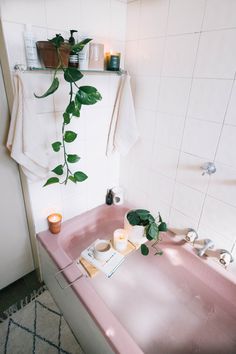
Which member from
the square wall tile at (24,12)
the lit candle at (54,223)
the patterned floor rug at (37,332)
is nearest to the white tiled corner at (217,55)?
the square wall tile at (24,12)

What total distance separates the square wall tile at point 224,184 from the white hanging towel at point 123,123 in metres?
0.64

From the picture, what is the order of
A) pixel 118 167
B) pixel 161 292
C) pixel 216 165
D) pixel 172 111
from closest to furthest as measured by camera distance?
Result: pixel 216 165, pixel 172 111, pixel 161 292, pixel 118 167

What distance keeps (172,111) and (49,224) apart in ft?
3.79

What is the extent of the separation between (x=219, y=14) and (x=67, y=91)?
0.89 m

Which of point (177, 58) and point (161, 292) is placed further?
point (161, 292)

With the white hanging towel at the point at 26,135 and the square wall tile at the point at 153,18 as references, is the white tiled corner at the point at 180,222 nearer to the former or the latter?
the white hanging towel at the point at 26,135

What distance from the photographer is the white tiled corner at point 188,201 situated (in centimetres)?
139

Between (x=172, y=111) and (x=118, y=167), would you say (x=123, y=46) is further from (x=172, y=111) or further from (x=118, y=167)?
(x=118, y=167)

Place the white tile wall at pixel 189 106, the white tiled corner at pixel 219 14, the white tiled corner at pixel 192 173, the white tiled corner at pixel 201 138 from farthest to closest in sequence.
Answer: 1. the white tiled corner at pixel 192 173
2. the white tiled corner at pixel 201 138
3. the white tile wall at pixel 189 106
4. the white tiled corner at pixel 219 14

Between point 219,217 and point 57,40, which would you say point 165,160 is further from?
point 57,40

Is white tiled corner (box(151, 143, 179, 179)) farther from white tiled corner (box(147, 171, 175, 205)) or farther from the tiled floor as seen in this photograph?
the tiled floor

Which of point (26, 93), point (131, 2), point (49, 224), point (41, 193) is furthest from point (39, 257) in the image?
point (131, 2)

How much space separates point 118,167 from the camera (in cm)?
194

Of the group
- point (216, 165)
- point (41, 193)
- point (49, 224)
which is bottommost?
point (49, 224)
